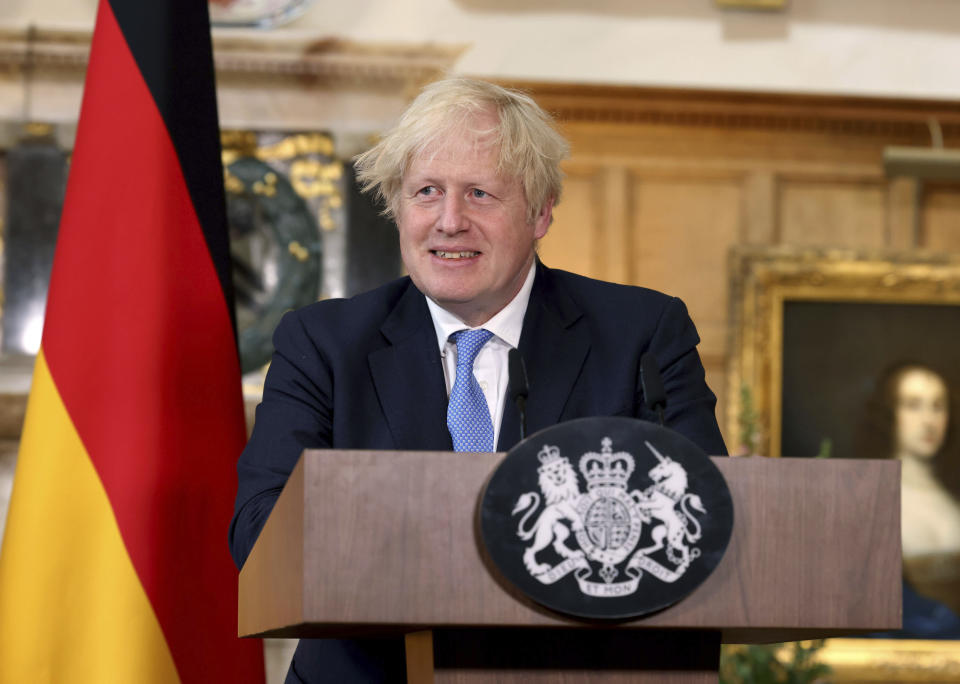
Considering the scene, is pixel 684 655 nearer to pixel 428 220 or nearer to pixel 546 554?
pixel 546 554

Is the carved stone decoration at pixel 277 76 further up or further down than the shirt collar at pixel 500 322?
further up

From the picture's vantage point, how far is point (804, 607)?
123 cm

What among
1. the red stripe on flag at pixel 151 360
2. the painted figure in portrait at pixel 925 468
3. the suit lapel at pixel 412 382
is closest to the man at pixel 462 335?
the suit lapel at pixel 412 382

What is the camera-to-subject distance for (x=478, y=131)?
193 cm

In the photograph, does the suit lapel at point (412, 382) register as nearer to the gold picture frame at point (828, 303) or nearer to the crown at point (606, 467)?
the crown at point (606, 467)

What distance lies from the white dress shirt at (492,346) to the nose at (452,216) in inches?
6.0

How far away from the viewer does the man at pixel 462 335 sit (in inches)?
72.2

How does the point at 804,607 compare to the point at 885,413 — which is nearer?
the point at 804,607

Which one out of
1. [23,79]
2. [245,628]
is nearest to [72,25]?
Result: [23,79]

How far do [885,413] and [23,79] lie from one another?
149 inches

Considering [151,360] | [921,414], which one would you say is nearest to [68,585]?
[151,360]

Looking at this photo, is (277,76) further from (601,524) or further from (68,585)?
(601,524)

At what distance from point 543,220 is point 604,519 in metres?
1.03

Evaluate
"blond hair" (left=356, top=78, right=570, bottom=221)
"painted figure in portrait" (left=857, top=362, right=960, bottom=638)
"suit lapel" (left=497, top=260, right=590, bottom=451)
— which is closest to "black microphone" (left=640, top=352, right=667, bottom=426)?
"suit lapel" (left=497, top=260, right=590, bottom=451)
